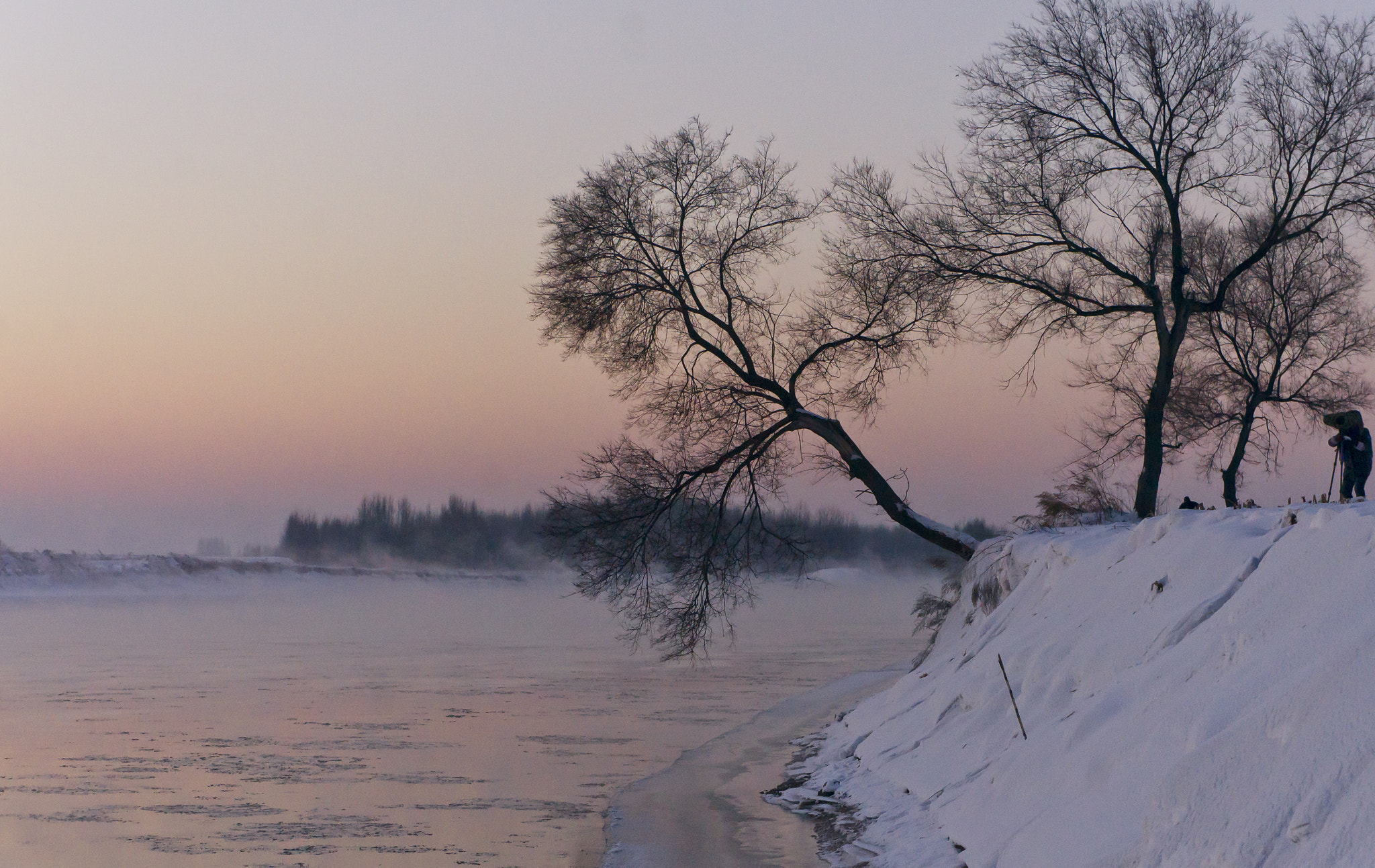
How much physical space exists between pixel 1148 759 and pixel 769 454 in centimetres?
1200

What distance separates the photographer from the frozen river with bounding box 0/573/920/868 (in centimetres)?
1016

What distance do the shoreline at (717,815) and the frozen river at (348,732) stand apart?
0.31 m

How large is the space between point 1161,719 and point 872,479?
11.6m

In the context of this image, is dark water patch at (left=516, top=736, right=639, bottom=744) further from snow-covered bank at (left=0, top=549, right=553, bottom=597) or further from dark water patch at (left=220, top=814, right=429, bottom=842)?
snow-covered bank at (left=0, top=549, right=553, bottom=597)

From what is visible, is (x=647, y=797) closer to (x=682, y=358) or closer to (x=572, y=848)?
(x=572, y=848)

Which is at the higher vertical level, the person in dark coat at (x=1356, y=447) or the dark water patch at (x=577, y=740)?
the person in dark coat at (x=1356, y=447)

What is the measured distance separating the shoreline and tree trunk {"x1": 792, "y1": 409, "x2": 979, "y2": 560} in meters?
3.41

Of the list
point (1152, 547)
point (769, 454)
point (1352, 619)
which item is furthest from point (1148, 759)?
point (769, 454)

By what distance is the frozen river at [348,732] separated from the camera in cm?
1016

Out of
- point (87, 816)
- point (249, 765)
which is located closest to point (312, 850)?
point (87, 816)

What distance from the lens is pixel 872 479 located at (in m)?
18.2

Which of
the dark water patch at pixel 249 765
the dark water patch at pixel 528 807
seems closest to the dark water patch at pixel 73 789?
the dark water patch at pixel 249 765

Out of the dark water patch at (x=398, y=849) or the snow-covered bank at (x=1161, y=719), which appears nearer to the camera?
the snow-covered bank at (x=1161, y=719)

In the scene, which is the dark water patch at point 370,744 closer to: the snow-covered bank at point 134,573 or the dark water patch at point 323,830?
the dark water patch at point 323,830
